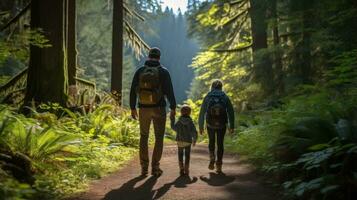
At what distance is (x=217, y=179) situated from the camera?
809 cm

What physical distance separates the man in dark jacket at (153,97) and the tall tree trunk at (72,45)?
23.1ft

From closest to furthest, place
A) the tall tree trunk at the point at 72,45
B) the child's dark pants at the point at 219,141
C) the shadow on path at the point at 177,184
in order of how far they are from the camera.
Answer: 1. the shadow on path at the point at 177,184
2. the child's dark pants at the point at 219,141
3. the tall tree trunk at the point at 72,45

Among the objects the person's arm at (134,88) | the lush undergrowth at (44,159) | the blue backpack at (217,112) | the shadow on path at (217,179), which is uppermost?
the person's arm at (134,88)

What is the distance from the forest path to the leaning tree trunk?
9.63 ft

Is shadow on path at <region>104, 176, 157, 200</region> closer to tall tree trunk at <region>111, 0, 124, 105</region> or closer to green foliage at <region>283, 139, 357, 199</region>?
green foliage at <region>283, 139, 357, 199</region>

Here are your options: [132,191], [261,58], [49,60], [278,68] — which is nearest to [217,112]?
[132,191]

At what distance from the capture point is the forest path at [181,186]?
21.5 feet

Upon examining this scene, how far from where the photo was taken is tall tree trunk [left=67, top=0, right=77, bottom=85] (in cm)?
1500

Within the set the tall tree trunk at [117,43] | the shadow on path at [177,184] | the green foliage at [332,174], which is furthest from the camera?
the tall tree trunk at [117,43]

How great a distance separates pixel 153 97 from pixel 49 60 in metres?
3.96

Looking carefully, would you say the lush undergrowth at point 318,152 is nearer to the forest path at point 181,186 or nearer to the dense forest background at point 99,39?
the forest path at point 181,186

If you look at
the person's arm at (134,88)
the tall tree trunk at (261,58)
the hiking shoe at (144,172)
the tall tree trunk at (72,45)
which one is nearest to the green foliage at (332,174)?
the hiking shoe at (144,172)

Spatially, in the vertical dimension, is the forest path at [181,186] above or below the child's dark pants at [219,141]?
below

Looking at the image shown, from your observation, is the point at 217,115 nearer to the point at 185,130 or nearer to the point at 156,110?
the point at 185,130
